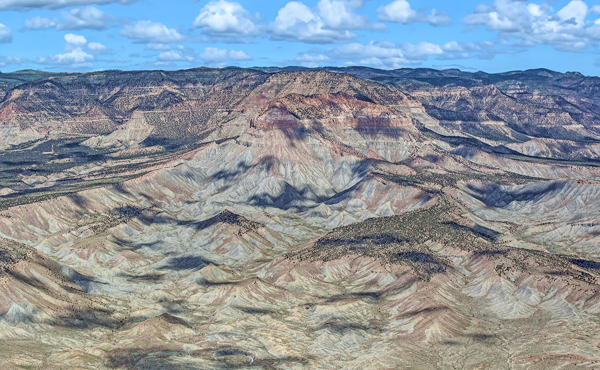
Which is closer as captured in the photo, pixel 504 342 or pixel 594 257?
pixel 504 342

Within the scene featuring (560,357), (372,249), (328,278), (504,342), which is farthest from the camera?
(372,249)

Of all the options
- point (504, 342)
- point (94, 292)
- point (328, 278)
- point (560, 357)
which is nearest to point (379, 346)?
point (504, 342)

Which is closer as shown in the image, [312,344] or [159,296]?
[312,344]

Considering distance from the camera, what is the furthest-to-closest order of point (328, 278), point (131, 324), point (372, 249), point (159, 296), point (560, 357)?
point (372, 249)
point (328, 278)
point (159, 296)
point (131, 324)
point (560, 357)

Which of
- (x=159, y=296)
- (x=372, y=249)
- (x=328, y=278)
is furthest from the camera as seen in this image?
(x=372, y=249)

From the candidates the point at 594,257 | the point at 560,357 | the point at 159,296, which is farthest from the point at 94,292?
the point at 594,257

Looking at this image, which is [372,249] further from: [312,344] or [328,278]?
[312,344]

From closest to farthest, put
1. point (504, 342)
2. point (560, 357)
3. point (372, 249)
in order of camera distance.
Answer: point (560, 357) → point (504, 342) → point (372, 249)

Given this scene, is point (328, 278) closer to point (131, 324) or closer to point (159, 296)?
point (159, 296)
